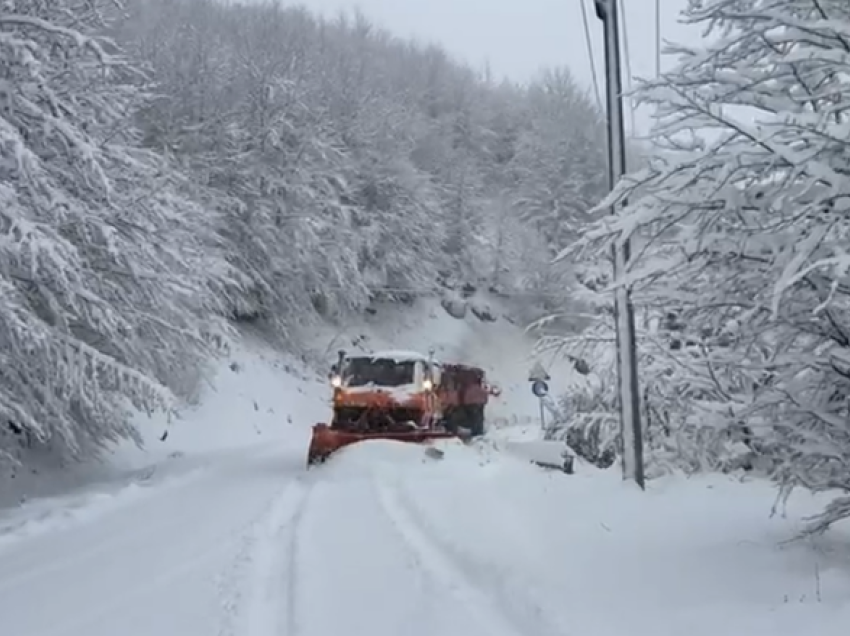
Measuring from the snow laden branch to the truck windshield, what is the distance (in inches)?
494

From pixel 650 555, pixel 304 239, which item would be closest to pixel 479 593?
pixel 650 555

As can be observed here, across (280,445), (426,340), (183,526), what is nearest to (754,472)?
(183,526)

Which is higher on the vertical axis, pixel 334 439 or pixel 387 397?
pixel 387 397

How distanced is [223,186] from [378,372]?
1932 centimetres

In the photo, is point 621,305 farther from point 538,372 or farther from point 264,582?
point 538,372

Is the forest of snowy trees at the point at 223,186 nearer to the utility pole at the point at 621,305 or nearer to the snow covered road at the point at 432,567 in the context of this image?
the snow covered road at the point at 432,567

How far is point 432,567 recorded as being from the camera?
7402 mm

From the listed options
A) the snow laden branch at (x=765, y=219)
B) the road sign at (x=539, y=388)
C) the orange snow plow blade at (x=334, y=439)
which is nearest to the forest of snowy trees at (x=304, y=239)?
the snow laden branch at (x=765, y=219)

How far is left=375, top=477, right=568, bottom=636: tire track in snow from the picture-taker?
5.59 meters

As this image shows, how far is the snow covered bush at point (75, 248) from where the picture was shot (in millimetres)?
11609

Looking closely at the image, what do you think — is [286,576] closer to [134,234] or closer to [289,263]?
[134,234]

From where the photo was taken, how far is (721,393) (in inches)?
316

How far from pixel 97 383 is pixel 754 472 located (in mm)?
9838

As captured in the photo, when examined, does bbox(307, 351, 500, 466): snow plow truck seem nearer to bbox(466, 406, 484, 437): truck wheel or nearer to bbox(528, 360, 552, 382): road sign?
bbox(528, 360, 552, 382): road sign
